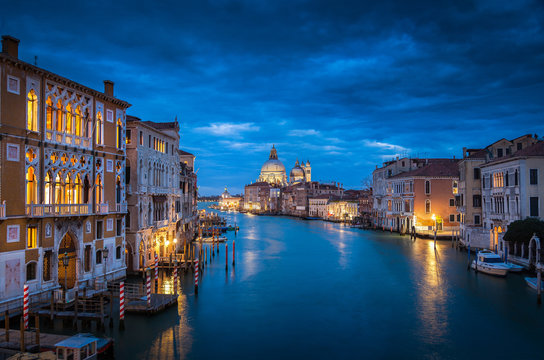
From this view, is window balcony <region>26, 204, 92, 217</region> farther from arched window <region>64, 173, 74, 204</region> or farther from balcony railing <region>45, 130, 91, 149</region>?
balcony railing <region>45, 130, 91, 149</region>

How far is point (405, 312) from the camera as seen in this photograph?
1675cm

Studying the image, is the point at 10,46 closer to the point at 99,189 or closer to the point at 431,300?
the point at 99,189

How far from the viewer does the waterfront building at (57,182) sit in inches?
539

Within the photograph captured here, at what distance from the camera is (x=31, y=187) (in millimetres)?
14633

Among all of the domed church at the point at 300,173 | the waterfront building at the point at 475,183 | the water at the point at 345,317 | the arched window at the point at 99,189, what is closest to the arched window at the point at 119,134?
the arched window at the point at 99,189

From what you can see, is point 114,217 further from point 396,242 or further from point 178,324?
point 396,242

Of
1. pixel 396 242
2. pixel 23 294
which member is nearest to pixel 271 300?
pixel 23 294

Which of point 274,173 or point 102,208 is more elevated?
point 274,173

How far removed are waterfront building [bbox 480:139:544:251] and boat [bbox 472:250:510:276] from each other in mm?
2712

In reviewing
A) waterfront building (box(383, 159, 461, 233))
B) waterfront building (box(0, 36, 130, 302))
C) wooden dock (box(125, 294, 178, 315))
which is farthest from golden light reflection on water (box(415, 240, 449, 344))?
waterfront building (box(383, 159, 461, 233))

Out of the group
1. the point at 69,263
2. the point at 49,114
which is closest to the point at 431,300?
the point at 69,263

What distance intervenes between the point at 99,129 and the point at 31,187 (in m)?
4.07

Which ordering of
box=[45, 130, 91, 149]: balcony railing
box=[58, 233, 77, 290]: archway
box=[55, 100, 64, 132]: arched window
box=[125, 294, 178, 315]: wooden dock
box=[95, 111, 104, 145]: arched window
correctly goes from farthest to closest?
box=[95, 111, 104, 145]: arched window < box=[58, 233, 77, 290]: archway < box=[55, 100, 64, 132]: arched window < box=[125, 294, 178, 315]: wooden dock < box=[45, 130, 91, 149]: balcony railing

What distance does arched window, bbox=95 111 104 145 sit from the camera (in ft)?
58.1
